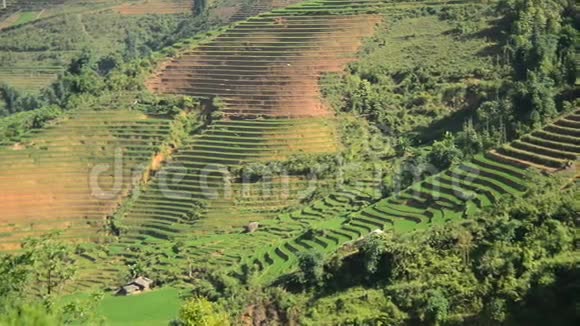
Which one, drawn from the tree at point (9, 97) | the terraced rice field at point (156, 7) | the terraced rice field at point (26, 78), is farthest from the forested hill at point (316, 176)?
the terraced rice field at point (156, 7)

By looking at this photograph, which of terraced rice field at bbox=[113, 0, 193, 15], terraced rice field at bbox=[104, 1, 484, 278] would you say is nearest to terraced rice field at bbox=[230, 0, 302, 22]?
terraced rice field at bbox=[104, 1, 484, 278]

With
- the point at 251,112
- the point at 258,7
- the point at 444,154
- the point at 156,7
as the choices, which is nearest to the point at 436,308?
the point at 444,154

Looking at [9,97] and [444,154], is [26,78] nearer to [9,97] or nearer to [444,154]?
[9,97]

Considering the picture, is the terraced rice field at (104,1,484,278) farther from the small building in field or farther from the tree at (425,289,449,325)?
the tree at (425,289,449,325)

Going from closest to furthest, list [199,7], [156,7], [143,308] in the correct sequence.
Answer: [143,308], [199,7], [156,7]

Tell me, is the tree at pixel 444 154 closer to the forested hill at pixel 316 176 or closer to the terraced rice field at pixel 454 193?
the forested hill at pixel 316 176

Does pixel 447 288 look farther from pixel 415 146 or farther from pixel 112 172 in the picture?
pixel 112 172
